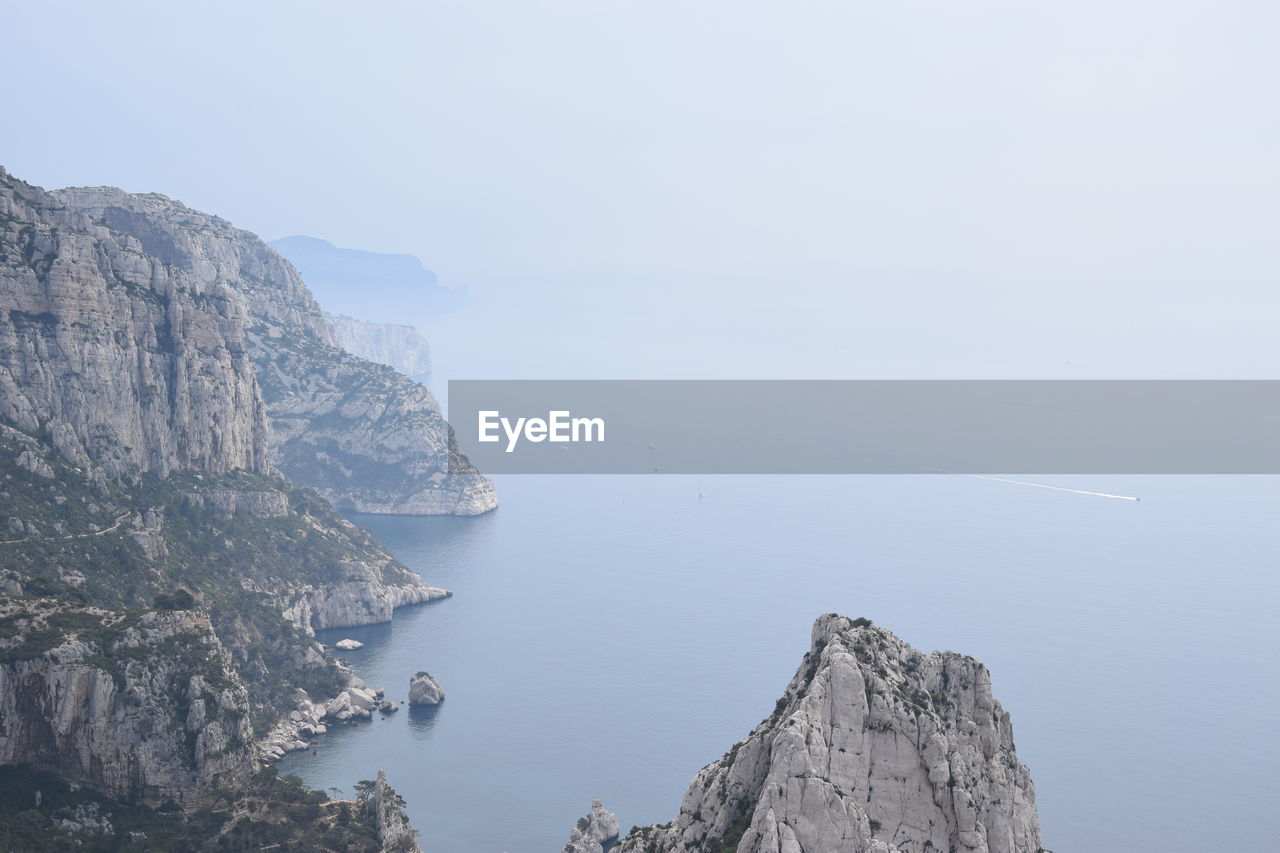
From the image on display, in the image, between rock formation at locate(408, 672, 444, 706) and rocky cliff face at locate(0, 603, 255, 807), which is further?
rock formation at locate(408, 672, 444, 706)

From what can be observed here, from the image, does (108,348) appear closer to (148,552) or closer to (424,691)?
(148,552)

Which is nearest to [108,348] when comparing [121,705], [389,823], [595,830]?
[121,705]

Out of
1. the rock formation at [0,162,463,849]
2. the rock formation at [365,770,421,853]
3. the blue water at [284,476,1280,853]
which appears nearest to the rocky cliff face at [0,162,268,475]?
the rock formation at [0,162,463,849]

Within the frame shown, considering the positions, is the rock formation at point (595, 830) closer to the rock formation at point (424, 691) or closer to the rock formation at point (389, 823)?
the rock formation at point (389, 823)

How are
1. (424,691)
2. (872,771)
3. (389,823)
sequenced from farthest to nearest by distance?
(424,691)
(389,823)
(872,771)

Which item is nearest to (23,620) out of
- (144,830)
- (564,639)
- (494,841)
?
(144,830)

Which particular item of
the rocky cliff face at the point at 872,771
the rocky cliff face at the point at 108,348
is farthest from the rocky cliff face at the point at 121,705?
the rocky cliff face at the point at 872,771

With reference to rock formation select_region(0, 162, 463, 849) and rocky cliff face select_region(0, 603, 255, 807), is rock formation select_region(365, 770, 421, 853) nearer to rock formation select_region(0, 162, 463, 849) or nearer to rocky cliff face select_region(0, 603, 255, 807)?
rock formation select_region(0, 162, 463, 849)
